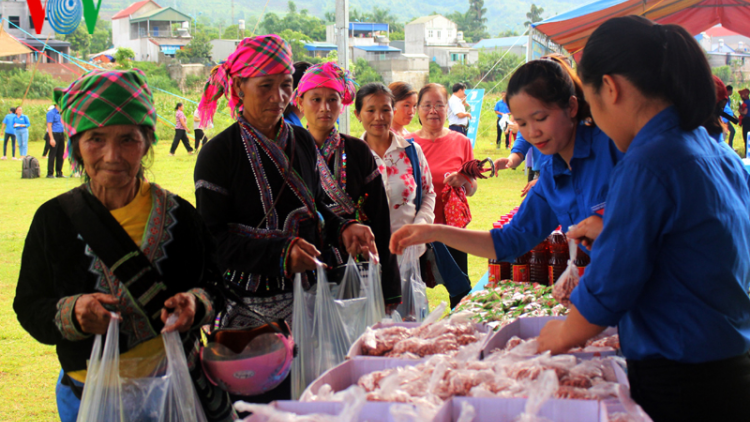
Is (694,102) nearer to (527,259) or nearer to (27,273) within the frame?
(27,273)

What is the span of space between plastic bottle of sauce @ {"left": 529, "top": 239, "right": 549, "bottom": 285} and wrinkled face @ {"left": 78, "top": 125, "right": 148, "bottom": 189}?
1.97 meters

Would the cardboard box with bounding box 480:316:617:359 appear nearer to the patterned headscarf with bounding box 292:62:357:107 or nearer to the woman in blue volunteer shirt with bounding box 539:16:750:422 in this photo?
the woman in blue volunteer shirt with bounding box 539:16:750:422

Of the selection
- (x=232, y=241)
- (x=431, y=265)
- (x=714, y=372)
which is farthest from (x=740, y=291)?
(x=431, y=265)

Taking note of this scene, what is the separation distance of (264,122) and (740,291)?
1522mm

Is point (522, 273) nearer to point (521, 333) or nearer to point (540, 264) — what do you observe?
point (540, 264)

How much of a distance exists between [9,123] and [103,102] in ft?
49.2

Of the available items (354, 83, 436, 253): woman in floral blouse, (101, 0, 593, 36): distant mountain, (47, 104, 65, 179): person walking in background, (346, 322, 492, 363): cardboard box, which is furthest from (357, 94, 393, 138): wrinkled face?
(101, 0, 593, 36): distant mountain

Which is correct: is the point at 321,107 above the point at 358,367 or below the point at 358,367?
above

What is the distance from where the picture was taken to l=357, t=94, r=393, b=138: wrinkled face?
10.9 ft

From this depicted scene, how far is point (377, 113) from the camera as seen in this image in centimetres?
334

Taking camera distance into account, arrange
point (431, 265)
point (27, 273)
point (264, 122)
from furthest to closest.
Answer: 1. point (431, 265)
2. point (264, 122)
3. point (27, 273)

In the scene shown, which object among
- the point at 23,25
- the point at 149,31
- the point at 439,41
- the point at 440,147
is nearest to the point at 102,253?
the point at 440,147

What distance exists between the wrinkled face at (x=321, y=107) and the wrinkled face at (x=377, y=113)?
1.72 ft

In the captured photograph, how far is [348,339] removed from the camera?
207 centimetres
